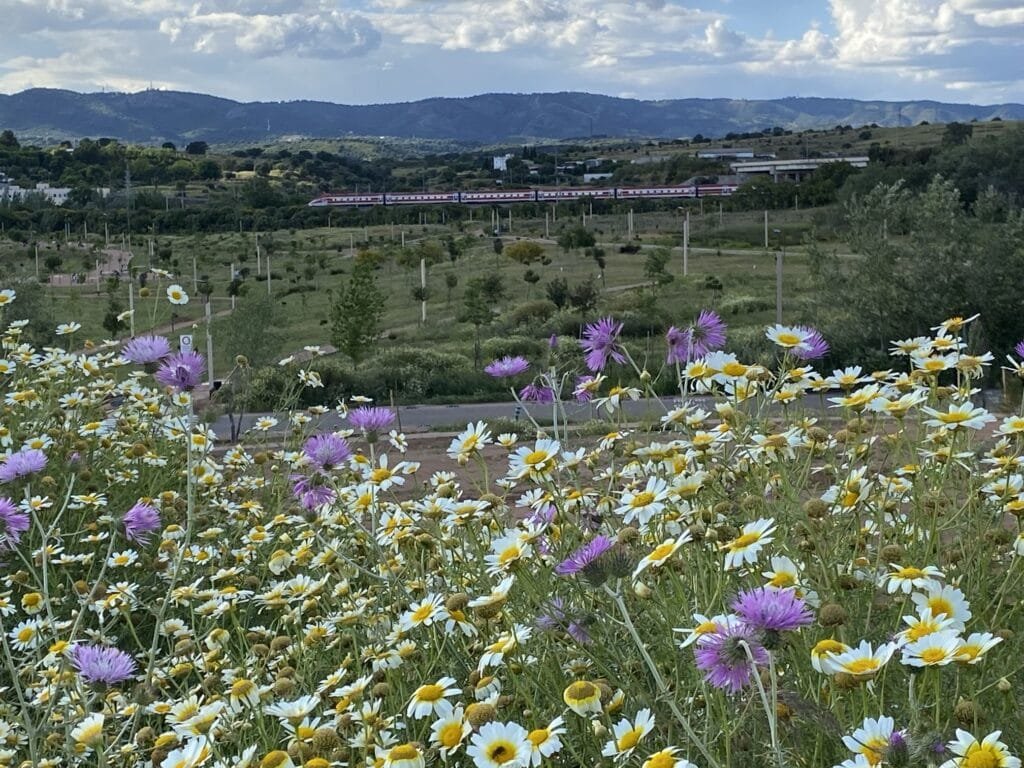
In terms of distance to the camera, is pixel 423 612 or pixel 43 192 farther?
pixel 43 192

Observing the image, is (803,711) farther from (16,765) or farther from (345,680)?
(16,765)

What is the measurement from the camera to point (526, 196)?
8162cm

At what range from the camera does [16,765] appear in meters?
2.72

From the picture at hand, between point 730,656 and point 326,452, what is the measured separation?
6.04ft

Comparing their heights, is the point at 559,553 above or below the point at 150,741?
above

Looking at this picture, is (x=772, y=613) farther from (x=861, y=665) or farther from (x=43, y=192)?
(x=43, y=192)

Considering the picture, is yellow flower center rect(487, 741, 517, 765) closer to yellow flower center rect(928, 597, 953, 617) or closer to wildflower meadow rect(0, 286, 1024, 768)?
wildflower meadow rect(0, 286, 1024, 768)

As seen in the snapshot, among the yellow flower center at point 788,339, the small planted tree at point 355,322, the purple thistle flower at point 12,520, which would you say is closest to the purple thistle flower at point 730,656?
the yellow flower center at point 788,339

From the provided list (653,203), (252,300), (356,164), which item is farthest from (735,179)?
(252,300)

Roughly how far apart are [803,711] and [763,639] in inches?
6.2

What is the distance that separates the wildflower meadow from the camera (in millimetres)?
1741

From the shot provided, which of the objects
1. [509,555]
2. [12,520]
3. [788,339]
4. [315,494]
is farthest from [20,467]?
[788,339]

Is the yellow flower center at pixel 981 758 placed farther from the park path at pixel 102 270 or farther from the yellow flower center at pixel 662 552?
the park path at pixel 102 270

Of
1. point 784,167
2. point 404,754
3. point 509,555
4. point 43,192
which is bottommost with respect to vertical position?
point 404,754
